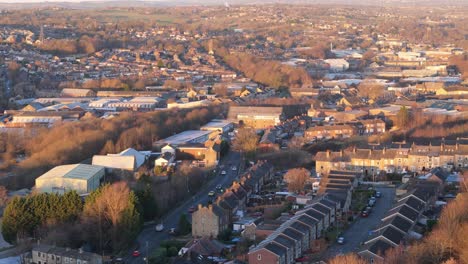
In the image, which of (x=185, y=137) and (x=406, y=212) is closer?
(x=406, y=212)

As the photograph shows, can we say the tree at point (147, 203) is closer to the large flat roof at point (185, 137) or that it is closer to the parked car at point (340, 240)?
the parked car at point (340, 240)

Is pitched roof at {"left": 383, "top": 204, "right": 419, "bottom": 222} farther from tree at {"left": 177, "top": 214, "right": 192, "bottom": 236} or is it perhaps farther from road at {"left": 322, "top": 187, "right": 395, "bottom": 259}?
tree at {"left": 177, "top": 214, "right": 192, "bottom": 236}

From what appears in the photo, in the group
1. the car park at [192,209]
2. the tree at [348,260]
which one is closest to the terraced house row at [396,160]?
the car park at [192,209]

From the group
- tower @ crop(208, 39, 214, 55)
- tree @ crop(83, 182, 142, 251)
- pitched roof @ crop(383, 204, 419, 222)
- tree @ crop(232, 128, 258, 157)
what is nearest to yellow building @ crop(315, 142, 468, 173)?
tree @ crop(232, 128, 258, 157)

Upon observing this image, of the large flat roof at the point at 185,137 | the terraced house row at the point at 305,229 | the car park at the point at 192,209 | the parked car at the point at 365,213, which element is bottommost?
the large flat roof at the point at 185,137

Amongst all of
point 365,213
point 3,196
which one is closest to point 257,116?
point 3,196

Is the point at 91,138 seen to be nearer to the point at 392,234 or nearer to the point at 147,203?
the point at 147,203
